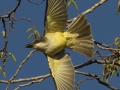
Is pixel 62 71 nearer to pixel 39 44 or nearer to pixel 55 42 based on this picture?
pixel 55 42

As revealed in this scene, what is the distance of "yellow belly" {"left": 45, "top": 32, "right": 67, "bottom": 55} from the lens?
3756mm

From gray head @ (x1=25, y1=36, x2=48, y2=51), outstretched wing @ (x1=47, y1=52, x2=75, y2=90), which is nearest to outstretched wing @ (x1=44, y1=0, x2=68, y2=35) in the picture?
gray head @ (x1=25, y1=36, x2=48, y2=51)

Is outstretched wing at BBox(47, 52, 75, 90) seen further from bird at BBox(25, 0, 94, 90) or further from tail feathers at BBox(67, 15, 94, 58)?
tail feathers at BBox(67, 15, 94, 58)

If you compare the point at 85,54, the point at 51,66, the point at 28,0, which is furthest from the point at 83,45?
the point at 28,0

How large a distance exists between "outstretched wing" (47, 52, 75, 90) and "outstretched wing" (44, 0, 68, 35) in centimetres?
30

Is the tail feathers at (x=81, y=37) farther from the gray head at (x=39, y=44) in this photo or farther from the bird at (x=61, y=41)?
the gray head at (x=39, y=44)

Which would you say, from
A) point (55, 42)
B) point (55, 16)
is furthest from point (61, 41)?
point (55, 16)

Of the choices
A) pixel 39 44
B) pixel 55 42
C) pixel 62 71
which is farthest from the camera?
pixel 62 71

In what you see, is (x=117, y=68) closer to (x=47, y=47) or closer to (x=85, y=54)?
(x=85, y=54)

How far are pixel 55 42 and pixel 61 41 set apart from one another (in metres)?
0.07

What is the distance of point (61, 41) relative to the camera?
3.83m

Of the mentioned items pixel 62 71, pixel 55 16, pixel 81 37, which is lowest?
pixel 62 71

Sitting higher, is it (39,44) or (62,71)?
(39,44)

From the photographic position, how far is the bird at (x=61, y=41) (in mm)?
3664
